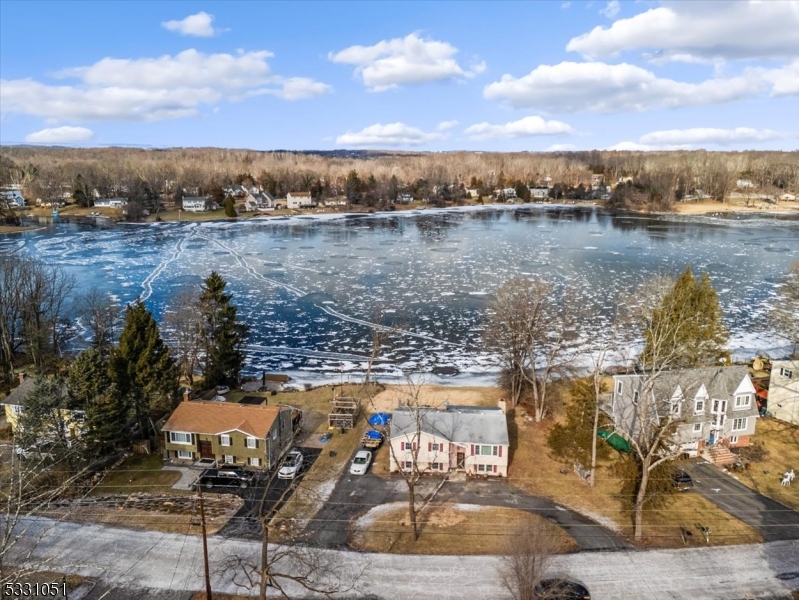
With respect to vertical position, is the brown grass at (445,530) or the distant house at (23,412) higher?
the distant house at (23,412)

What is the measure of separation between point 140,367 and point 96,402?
2778 millimetres

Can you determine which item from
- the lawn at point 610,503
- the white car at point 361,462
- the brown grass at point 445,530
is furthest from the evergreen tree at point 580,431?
the white car at point 361,462

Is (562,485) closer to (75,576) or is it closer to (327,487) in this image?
(327,487)

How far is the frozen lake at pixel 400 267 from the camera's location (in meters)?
42.0

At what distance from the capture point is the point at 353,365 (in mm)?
37625

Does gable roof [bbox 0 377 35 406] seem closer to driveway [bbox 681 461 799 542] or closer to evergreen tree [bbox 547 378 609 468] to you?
evergreen tree [bbox 547 378 609 468]

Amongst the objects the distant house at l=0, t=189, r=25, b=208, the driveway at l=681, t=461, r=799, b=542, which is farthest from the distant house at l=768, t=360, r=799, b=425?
the distant house at l=0, t=189, r=25, b=208

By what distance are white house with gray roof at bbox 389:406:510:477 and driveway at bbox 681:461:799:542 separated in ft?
26.0

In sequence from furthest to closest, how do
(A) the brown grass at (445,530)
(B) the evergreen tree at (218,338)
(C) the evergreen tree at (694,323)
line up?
(B) the evergreen tree at (218,338), (C) the evergreen tree at (694,323), (A) the brown grass at (445,530)

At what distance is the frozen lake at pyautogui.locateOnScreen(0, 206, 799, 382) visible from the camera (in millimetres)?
41969

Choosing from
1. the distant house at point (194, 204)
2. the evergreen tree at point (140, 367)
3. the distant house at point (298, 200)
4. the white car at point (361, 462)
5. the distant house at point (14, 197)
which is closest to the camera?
the white car at point (361, 462)

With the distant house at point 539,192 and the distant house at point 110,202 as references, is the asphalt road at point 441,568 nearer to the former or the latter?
the distant house at point 110,202

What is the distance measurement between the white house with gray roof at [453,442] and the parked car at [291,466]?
3915mm

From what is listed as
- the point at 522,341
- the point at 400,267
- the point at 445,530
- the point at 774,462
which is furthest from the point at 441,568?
the point at 400,267
